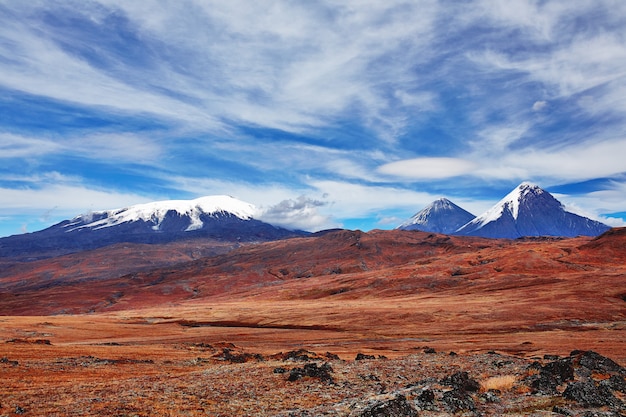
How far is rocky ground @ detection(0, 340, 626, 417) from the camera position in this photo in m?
18.4

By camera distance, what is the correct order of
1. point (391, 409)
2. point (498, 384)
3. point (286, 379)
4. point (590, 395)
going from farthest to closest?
point (286, 379), point (498, 384), point (590, 395), point (391, 409)

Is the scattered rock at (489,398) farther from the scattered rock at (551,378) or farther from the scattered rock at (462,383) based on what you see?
the scattered rock at (551,378)

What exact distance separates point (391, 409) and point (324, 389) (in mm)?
8159

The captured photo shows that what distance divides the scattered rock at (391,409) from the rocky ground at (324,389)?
4 centimetres

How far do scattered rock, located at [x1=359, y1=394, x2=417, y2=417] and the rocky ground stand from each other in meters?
0.04

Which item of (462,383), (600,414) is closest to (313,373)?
(462,383)

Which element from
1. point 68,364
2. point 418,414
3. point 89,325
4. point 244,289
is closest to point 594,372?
point 418,414

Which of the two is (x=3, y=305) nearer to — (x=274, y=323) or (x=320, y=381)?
(x=274, y=323)

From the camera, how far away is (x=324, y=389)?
2375cm

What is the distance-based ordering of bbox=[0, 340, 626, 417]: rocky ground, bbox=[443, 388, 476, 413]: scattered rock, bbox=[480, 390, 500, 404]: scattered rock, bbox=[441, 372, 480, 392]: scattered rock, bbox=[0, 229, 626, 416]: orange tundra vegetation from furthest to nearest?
bbox=[441, 372, 480, 392]: scattered rock, bbox=[0, 229, 626, 416]: orange tundra vegetation, bbox=[480, 390, 500, 404]: scattered rock, bbox=[0, 340, 626, 417]: rocky ground, bbox=[443, 388, 476, 413]: scattered rock

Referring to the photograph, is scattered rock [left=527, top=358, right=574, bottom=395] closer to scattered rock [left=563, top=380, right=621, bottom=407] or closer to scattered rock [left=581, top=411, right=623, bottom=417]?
scattered rock [left=563, top=380, right=621, bottom=407]

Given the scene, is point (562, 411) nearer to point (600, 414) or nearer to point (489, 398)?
point (600, 414)

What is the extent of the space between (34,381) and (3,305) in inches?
7461

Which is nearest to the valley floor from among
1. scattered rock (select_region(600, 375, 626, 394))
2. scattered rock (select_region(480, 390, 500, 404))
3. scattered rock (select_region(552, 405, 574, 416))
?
scattered rock (select_region(480, 390, 500, 404))
